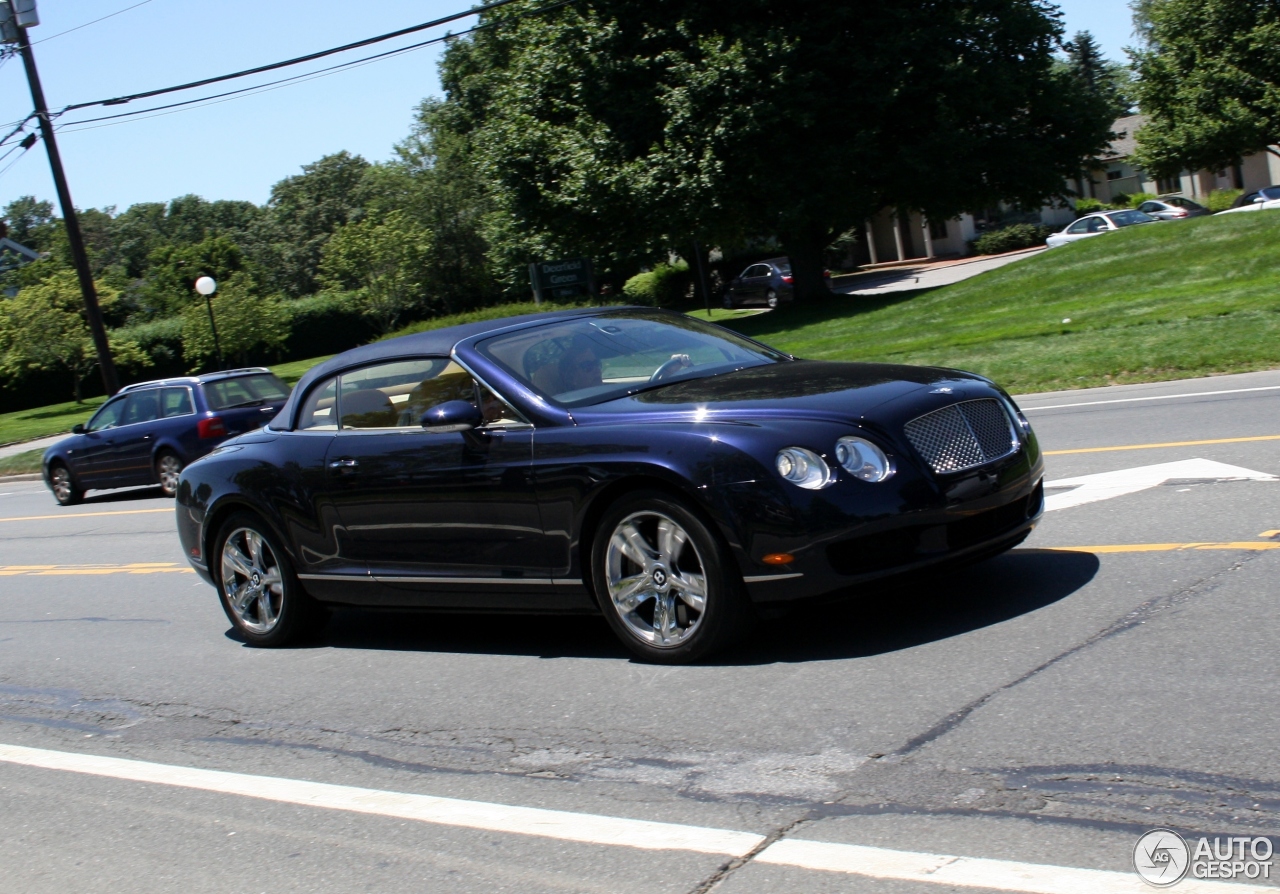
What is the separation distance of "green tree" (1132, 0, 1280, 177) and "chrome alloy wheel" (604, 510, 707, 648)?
4895 cm

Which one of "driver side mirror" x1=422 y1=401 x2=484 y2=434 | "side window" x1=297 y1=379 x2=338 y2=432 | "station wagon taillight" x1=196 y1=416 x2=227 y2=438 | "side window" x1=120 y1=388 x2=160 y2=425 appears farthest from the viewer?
"side window" x1=120 y1=388 x2=160 y2=425

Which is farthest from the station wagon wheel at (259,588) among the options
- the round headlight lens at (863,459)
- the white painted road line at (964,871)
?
the white painted road line at (964,871)

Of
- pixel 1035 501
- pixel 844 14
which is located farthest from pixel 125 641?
pixel 844 14

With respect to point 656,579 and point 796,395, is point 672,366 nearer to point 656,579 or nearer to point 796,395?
point 796,395

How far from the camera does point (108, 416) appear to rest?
19219mm

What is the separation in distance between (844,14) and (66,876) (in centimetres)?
3080

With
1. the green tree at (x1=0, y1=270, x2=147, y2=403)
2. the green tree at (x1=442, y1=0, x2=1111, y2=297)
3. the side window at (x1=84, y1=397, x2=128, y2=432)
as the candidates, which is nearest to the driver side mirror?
the side window at (x1=84, y1=397, x2=128, y2=432)

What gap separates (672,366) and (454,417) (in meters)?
1.19

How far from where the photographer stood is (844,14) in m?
32.1

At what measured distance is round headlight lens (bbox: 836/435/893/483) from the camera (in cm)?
538

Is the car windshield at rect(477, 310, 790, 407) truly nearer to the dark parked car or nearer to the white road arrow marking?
the white road arrow marking

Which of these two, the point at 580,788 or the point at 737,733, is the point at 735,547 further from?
the point at 580,788

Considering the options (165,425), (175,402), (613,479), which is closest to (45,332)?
(175,402)

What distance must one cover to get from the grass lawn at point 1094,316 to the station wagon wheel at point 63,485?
1221 cm
